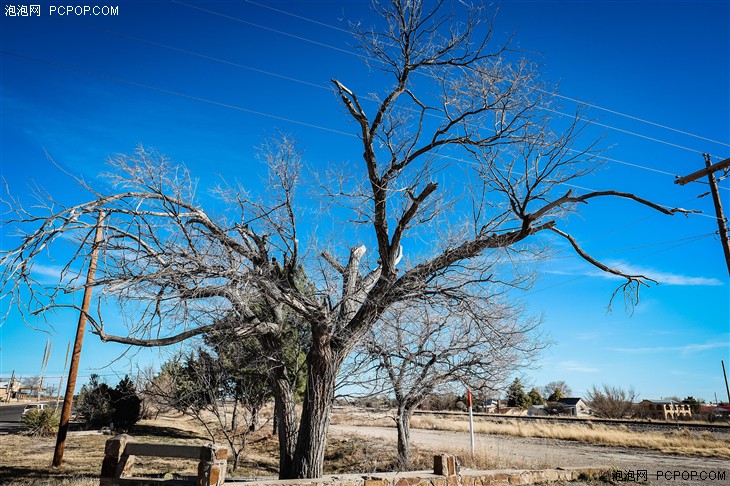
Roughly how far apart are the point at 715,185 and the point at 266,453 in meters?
19.8

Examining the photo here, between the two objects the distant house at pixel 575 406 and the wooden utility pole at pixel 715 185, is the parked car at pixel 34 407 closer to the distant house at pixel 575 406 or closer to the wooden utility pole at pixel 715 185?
the wooden utility pole at pixel 715 185

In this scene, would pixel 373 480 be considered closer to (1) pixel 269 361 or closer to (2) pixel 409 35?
(1) pixel 269 361

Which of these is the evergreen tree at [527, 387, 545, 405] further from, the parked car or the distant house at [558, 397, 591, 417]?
the parked car

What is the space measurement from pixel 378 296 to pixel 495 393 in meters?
8.55

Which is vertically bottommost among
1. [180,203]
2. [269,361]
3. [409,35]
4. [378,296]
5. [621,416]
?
[621,416]

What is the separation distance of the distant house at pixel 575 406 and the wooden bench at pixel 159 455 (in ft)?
189

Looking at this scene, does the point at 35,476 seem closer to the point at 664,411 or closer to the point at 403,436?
the point at 403,436

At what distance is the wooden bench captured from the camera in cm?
709

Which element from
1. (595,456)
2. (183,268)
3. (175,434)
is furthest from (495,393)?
(175,434)

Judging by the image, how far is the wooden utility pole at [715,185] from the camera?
556 inches

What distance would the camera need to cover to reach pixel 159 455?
7566mm


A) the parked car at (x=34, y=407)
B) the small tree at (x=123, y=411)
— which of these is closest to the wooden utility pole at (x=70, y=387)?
the small tree at (x=123, y=411)

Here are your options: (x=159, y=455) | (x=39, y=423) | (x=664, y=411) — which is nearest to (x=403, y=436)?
(x=159, y=455)

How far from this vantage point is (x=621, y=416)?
4322cm
